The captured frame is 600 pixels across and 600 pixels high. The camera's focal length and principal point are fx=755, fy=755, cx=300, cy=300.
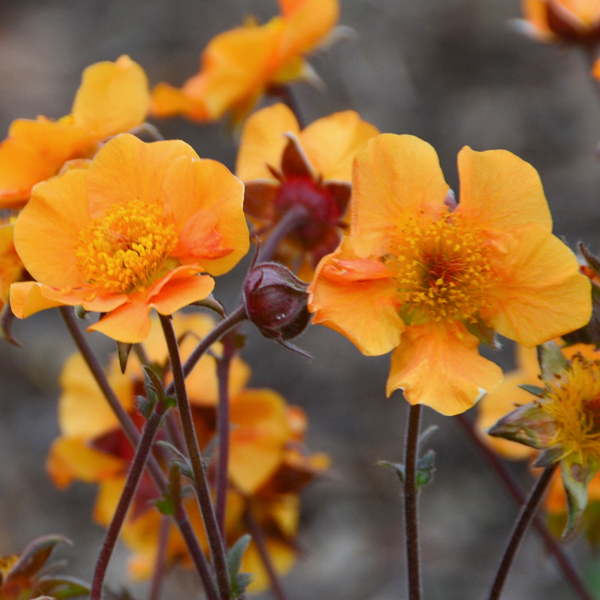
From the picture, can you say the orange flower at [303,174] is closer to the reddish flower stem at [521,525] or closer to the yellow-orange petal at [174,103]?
the yellow-orange petal at [174,103]

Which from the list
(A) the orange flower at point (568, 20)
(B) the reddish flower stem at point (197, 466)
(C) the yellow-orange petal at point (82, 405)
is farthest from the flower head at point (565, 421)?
(A) the orange flower at point (568, 20)

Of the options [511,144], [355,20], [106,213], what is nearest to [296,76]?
[106,213]

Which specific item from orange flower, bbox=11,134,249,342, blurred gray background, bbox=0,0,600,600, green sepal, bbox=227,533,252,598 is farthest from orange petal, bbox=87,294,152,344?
blurred gray background, bbox=0,0,600,600

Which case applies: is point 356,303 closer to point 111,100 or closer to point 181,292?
point 181,292

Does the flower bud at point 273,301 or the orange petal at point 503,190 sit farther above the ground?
the orange petal at point 503,190

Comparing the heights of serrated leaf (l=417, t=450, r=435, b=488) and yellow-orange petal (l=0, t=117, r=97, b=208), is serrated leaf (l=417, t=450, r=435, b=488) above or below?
below

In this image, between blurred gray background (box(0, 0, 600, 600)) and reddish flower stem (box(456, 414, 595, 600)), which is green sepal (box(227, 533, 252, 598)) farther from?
blurred gray background (box(0, 0, 600, 600))

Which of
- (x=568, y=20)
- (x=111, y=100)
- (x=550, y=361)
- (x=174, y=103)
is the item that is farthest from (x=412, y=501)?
(x=568, y=20)
